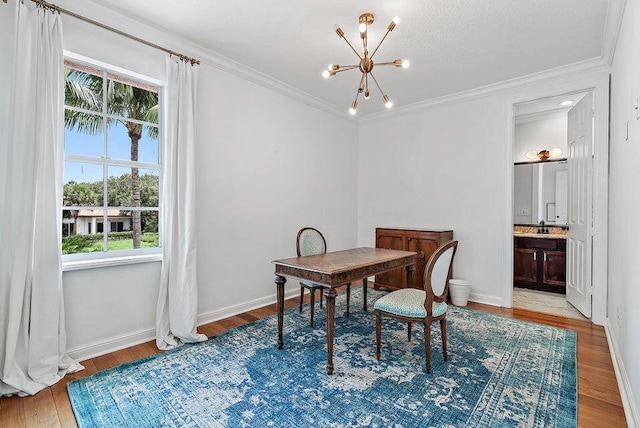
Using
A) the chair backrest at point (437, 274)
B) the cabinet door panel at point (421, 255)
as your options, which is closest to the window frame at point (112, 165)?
the chair backrest at point (437, 274)

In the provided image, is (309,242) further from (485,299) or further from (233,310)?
(485,299)

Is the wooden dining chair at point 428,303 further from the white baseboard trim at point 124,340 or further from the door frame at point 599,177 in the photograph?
the door frame at point 599,177

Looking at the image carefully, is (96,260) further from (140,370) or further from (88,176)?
(140,370)

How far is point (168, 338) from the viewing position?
2648mm

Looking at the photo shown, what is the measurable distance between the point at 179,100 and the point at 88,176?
3.22ft

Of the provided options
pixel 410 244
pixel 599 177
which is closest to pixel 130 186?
pixel 410 244

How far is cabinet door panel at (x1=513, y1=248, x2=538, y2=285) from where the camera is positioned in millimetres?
4516

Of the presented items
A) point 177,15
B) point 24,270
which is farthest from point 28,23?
point 24,270

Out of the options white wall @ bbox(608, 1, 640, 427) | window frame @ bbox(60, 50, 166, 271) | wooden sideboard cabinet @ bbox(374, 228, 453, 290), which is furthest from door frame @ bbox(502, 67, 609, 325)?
window frame @ bbox(60, 50, 166, 271)

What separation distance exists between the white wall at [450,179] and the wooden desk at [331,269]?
1.50m

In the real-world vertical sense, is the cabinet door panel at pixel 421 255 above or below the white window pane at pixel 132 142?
below

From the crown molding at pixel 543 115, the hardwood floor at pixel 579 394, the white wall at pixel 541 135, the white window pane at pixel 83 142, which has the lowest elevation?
the hardwood floor at pixel 579 394

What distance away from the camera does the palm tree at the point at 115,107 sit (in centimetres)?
244

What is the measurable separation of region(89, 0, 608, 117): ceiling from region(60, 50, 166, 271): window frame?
459 mm
